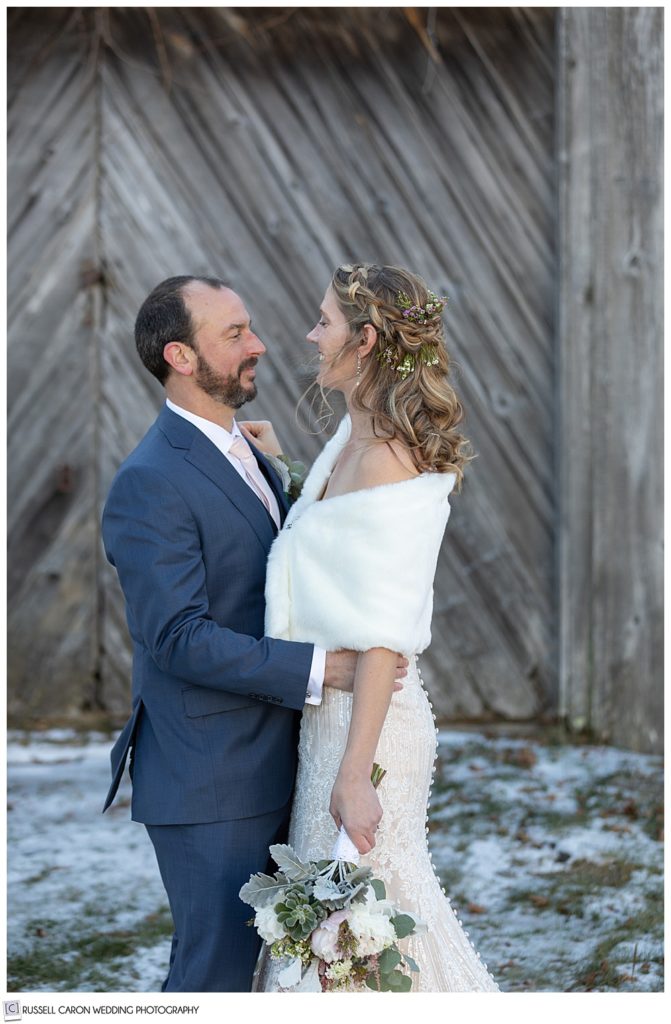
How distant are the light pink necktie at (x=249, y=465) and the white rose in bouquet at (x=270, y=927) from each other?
40.3 inches

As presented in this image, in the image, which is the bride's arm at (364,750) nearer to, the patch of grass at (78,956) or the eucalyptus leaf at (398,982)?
the eucalyptus leaf at (398,982)

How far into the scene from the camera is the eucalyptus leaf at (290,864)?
248cm

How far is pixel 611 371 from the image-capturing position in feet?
18.7

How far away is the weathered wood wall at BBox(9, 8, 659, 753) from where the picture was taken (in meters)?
5.89

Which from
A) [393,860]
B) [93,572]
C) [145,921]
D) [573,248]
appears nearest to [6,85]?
[93,572]

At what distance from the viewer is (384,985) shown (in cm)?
246

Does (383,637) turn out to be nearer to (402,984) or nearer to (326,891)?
(326,891)

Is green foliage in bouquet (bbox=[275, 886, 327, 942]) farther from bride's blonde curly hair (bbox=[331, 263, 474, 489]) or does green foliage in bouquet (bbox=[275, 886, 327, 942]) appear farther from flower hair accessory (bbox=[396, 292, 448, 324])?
flower hair accessory (bbox=[396, 292, 448, 324])

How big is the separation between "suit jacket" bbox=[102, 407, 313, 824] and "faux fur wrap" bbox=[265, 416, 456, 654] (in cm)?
10

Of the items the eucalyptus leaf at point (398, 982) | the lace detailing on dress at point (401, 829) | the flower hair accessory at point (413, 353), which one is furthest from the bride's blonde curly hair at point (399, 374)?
the eucalyptus leaf at point (398, 982)

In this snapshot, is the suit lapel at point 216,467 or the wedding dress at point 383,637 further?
the suit lapel at point 216,467

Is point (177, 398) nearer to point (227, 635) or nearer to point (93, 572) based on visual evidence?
point (227, 635)

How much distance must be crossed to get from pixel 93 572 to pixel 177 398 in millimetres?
3198

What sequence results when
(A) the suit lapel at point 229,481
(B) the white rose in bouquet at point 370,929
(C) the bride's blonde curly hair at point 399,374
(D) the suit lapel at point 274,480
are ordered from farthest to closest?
(D) the suit lapel at point 274,480
(A) the suit lapel at point 229,481
(C) the bride's blonde curly hair at point 399,374
(B) the white rose in bouquet at point 370,929
